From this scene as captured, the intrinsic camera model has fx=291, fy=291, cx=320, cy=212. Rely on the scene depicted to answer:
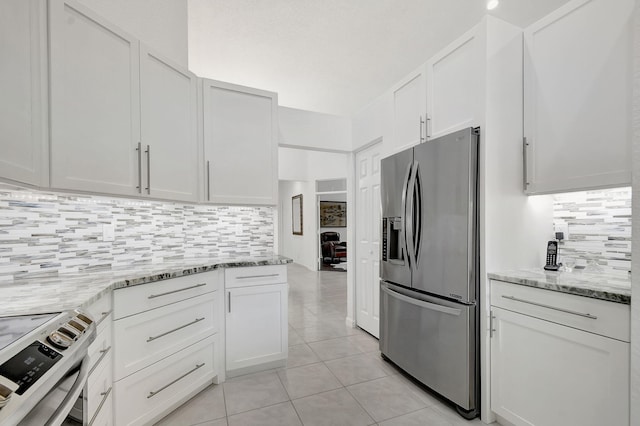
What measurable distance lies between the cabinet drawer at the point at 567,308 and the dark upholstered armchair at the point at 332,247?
19.9 ft

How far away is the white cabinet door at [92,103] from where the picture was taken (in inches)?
59.6

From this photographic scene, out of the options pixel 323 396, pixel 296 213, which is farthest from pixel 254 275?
pixel 296 213

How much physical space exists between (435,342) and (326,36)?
3066mm

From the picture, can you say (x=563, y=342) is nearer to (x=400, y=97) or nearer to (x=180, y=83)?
(x=400, y=97)

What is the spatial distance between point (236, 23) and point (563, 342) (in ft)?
11.6

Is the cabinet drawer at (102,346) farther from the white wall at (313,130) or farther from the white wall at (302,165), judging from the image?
the white wall at (302,165)

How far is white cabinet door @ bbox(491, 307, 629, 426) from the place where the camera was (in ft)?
4.24

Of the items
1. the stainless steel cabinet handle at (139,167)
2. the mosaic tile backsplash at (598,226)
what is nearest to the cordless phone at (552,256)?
the mosaic tile backsplash at (598,226)

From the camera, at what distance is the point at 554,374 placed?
58.9 inches

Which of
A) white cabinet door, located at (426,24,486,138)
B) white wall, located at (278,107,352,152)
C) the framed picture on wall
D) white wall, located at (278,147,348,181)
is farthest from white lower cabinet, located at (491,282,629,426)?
the framed picture on wall

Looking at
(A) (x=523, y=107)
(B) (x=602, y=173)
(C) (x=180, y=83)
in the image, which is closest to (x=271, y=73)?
(C) (x=180, y=83)

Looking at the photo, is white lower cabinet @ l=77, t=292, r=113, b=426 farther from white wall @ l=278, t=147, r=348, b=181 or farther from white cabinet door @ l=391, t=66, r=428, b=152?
white wall @ l=278, t=147, r=348, b=181

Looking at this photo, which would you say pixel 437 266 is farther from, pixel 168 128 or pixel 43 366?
pixel 168 128

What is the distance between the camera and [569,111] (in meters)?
1.73
